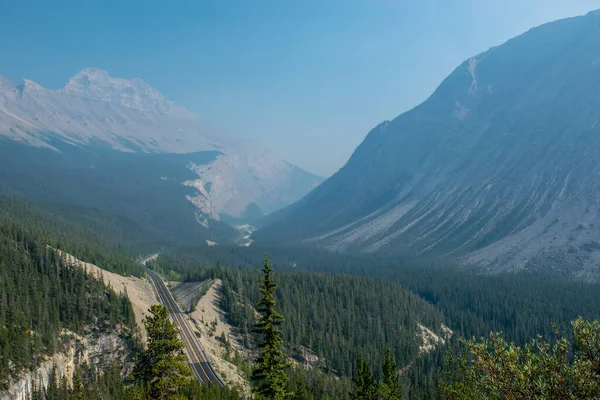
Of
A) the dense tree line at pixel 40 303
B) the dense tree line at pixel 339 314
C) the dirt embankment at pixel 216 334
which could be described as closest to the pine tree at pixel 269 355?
the dense tree line at pixel 40 303

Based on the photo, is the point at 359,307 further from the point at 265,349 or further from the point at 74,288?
the point at 265,349

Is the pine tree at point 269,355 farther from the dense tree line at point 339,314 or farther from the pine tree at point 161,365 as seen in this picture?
the dense tree line at point 339,314

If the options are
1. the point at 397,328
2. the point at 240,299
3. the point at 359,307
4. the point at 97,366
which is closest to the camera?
the point at 97,366

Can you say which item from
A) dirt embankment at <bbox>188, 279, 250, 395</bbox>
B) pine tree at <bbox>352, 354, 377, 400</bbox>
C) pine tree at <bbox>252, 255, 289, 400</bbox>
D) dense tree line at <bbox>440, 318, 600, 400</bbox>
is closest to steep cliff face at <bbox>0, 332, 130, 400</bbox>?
dirt embankment at <bbox>188, 279, 250, 395</bbox>

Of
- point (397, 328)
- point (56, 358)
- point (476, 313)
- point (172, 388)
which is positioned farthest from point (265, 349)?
point (476, 313)

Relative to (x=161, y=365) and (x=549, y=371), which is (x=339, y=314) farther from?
(x=549, y=371)
